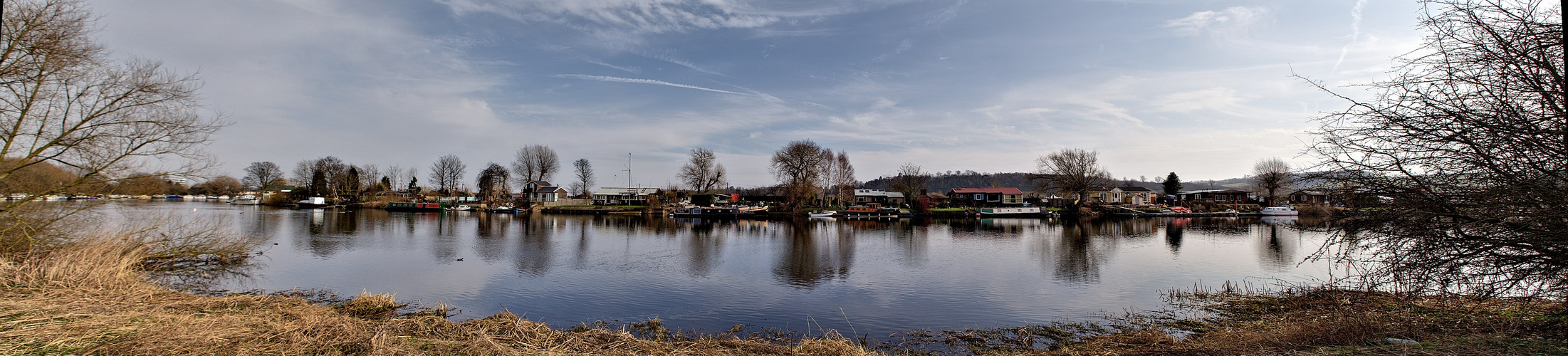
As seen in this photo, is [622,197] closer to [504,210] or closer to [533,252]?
[504,210]

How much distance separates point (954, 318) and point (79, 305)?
12.8m

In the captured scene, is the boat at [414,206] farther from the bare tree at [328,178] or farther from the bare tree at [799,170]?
the bare tree at [799,170]

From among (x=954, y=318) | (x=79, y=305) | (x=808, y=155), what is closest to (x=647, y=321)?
(x=954, y=318)

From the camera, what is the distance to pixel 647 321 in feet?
36.2

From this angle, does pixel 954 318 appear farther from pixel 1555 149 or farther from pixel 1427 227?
pixel 1555 149

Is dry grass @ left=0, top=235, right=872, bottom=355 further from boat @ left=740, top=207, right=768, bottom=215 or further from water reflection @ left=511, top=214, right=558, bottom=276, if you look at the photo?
boat @ left=740, top=207, right=768, bottom=215

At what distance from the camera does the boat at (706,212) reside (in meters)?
60.2

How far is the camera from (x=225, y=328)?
6.80 metres

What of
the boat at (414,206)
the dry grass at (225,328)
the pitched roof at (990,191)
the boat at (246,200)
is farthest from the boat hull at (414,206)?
the dry grass at (225,328)

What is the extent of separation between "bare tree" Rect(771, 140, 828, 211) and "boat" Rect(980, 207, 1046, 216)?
58.7ft

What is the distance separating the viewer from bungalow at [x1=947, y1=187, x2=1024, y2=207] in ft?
229

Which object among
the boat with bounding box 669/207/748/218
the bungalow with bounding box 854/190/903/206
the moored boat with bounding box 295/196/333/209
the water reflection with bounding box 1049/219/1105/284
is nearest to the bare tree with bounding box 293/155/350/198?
the moored boat with bounding box 295/196/333/209

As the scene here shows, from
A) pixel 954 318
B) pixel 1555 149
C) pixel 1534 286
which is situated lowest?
pixel 954 318

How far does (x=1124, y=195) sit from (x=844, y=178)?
36501 millimetres
